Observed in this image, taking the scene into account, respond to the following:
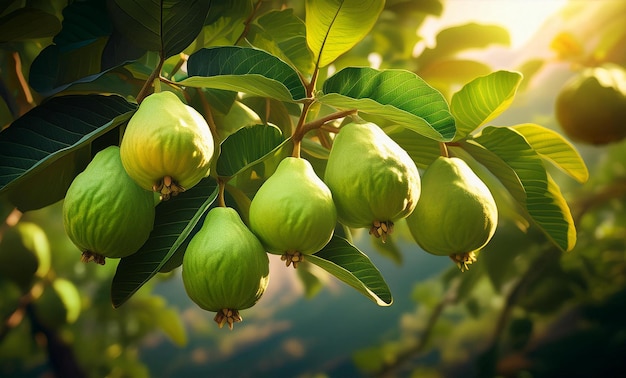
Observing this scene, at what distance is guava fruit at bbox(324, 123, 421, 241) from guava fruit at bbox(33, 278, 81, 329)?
4.09 ft

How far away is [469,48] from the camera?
124 cm

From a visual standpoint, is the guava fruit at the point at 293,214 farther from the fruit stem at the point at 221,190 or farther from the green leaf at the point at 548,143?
the green leaf at the point at 548,143

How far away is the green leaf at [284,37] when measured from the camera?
2.51 feet

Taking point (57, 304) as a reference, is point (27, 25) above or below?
above

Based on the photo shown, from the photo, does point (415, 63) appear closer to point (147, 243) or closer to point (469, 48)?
point (469, 48)

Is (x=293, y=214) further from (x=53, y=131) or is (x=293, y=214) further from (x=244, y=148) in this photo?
(x=53, y=131)

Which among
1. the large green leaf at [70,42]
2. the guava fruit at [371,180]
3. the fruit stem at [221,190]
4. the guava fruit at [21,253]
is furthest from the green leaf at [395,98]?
the guava fruit at [21,253]

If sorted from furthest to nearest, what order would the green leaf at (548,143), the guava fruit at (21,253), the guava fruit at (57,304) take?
the guava fruit at (57,304)
the guava fruit at (21,253)
the green leaf at (548,143)

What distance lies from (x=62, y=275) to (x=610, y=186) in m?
1.80

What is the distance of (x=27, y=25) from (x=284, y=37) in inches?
12.4

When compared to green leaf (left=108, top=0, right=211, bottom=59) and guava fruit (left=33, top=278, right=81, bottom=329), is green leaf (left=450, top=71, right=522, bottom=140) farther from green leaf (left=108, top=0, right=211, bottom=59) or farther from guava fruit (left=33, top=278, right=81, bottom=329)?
guava fruit (left=33, top=278, right=81, bottom=329)

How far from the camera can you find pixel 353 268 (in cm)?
60

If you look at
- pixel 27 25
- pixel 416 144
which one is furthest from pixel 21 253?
pixel 416 144

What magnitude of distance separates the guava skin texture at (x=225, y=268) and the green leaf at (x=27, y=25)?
1.09ft
